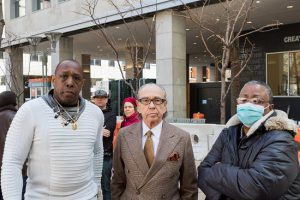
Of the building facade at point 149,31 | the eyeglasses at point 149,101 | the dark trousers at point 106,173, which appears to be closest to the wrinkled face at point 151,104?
the eyeglasses at point 149,101

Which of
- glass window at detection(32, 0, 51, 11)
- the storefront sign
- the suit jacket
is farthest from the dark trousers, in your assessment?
glass window at detection(32, 0, 51, 11)

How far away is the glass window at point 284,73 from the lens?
18.5 metres

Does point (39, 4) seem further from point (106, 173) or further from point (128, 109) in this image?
point (106, 173)

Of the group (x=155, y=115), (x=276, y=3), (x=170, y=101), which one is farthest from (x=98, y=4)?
(x=155, y=115)

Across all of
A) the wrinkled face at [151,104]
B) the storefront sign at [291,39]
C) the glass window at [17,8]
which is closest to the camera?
the wrinkled face at [151,104]

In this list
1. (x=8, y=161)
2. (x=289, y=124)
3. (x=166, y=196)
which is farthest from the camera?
(x=166, y=196)

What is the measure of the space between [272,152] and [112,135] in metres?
3.86

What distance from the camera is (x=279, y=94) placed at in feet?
62.0

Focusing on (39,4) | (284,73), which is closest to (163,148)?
(284,73)

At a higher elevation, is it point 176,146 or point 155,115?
point 155,115

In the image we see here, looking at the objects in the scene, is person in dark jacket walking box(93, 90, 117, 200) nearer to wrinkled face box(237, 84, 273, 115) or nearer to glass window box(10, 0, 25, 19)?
wrinkled face box(237, 84, 273, 115)

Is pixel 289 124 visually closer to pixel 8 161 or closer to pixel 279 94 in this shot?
pixel 8 161

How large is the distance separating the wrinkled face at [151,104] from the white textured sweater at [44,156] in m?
0.56

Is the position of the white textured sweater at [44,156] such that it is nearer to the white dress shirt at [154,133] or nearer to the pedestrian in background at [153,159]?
the pedestrian in background at [153,159]
